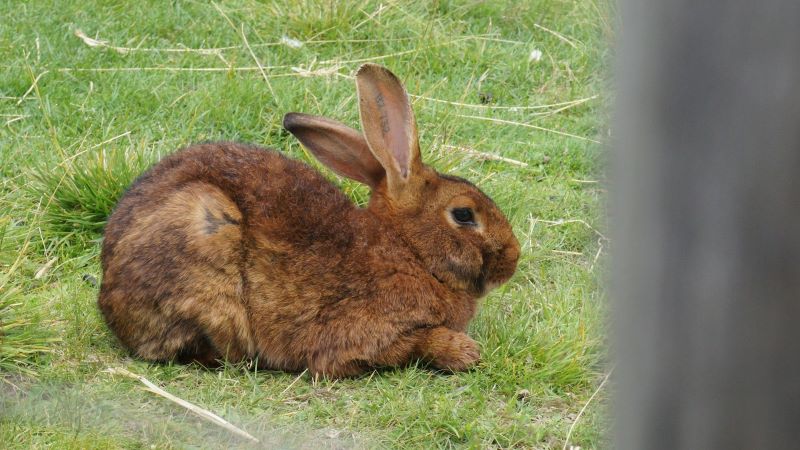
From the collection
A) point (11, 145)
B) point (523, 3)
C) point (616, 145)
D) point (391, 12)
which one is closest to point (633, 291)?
point (616, 145)

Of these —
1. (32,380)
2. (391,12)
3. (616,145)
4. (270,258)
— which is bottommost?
(32,380)

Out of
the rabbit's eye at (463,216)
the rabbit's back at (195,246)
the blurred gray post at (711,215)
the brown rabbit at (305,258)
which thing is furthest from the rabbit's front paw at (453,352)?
the blurred gray post at (711,215)

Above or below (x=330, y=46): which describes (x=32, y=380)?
below

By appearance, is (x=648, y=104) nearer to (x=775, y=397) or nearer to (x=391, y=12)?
(x=775, y=397)

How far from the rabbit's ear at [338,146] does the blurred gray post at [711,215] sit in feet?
10.7

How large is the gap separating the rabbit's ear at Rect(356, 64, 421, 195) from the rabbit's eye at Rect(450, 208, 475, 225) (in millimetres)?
225

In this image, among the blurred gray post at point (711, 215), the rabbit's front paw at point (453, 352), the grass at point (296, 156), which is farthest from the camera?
the rabbit's front paw at point (453, 352)

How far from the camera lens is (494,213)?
4.41 m

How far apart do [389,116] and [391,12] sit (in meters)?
2.68

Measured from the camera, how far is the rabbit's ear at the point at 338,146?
452 centimetres

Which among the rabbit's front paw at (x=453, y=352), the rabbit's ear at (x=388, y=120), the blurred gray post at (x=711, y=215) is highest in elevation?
the blurred gray post at (x=711, y=215)

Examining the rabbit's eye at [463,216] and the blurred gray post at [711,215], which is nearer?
the blurred gray post at [711,215]

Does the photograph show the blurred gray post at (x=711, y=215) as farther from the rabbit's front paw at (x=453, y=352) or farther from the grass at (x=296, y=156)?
the rabbit's front paw at (x=453, y=352)

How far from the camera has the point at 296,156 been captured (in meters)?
5.46
